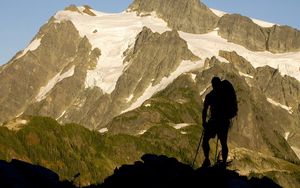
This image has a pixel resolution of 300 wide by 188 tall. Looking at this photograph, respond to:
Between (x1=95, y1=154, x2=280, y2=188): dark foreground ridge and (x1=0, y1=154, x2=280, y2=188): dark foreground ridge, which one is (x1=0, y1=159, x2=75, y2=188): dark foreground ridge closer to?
(x1=0, y1=154, x2=280, y2=188): dark foreground ridge

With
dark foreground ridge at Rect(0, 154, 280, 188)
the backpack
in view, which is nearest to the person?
the backpack

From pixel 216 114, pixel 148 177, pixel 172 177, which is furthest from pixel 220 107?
pixel 148 177

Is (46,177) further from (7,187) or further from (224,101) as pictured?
(224,101)

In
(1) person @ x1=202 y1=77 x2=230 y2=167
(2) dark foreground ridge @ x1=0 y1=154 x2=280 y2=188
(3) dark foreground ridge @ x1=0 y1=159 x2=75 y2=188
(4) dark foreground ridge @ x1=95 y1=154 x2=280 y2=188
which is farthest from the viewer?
(1) person @ x1=202 y1=77 x2=230 y2=167

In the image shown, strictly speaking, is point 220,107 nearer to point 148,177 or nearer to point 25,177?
point 148,177

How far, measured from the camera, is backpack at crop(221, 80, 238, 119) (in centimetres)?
4762

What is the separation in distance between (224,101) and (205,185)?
5.67m

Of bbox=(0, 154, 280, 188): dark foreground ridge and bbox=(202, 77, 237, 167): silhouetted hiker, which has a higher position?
bbox=(202, 77, 237, 167): silhouetted hiker

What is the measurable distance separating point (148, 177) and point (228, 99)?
6.73m

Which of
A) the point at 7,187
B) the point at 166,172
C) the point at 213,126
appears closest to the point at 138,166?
the point at 166,172

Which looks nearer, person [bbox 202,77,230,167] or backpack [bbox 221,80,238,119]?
backpack [bbox 221,80,238,119]

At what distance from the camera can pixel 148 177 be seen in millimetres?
47281

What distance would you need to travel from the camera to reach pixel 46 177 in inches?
1823

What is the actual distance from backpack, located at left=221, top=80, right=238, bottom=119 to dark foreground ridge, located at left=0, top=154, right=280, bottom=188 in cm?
350
